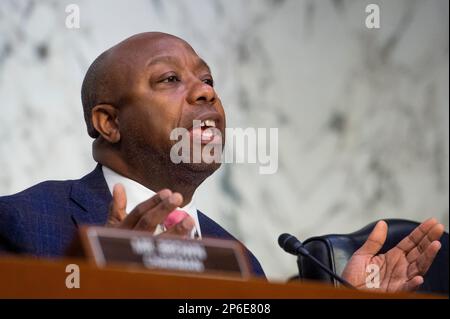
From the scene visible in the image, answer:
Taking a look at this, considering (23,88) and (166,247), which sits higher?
(23,88)

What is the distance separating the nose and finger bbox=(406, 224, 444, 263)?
530mm

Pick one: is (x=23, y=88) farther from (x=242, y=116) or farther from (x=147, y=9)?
(x=242, y=116)

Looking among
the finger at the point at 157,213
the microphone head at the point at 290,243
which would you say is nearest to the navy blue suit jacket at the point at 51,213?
the microphone head at the point at 290,243

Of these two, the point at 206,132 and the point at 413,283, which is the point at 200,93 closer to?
the point at 206,132

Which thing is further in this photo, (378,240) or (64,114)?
(64,114)

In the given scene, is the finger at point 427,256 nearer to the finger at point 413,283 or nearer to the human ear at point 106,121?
the finger at point 413,283

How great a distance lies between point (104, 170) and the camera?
2.22m

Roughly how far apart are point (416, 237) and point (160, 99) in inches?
23.3

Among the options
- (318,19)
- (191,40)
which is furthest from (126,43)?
(318,19)

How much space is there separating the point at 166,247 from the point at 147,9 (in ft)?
6.00

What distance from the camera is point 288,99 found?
3342mm

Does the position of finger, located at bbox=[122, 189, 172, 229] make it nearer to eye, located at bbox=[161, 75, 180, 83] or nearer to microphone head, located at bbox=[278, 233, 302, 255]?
microphone head, located at bbox=[278, 233, 302, 255]

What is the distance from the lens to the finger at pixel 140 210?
59.0 inches
